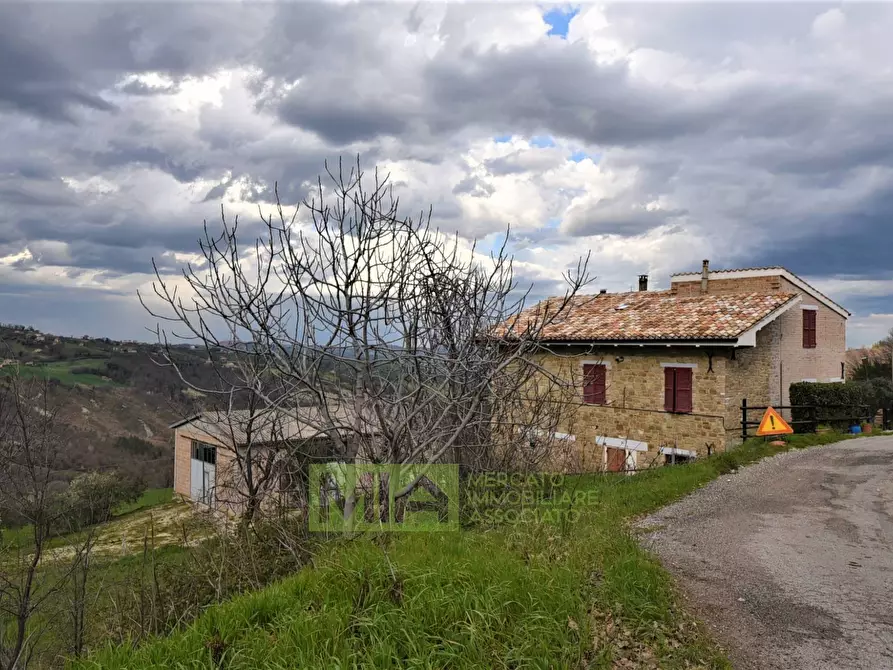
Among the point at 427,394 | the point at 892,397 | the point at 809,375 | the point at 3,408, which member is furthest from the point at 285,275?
the point at 892,397

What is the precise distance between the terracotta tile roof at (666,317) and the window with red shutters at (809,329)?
216 centimetres

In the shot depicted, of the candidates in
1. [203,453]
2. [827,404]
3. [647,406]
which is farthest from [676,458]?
[203,453]

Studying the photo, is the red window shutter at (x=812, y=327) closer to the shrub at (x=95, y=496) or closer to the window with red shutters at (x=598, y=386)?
the window with red shutters at (x=598, y=386)

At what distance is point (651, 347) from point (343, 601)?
1261cm

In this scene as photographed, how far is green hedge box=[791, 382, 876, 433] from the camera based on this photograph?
15.5 metres

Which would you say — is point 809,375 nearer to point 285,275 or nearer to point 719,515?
point 719,515

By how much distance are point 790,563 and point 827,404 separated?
12012 mm

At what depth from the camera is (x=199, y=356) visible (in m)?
5.36

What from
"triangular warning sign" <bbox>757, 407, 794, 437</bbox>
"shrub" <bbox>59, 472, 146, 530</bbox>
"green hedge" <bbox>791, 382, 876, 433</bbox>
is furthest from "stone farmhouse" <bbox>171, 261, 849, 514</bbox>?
"shrub" <bbox>59, 472, 146, 530</bbox>

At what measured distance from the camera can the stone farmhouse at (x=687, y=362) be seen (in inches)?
543

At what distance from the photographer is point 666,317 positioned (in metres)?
15.7

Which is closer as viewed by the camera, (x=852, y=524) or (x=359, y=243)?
(x=359, y=243)

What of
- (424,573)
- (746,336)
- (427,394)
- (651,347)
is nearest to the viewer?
(424,573)

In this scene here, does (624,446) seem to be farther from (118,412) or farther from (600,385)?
(118,412)
